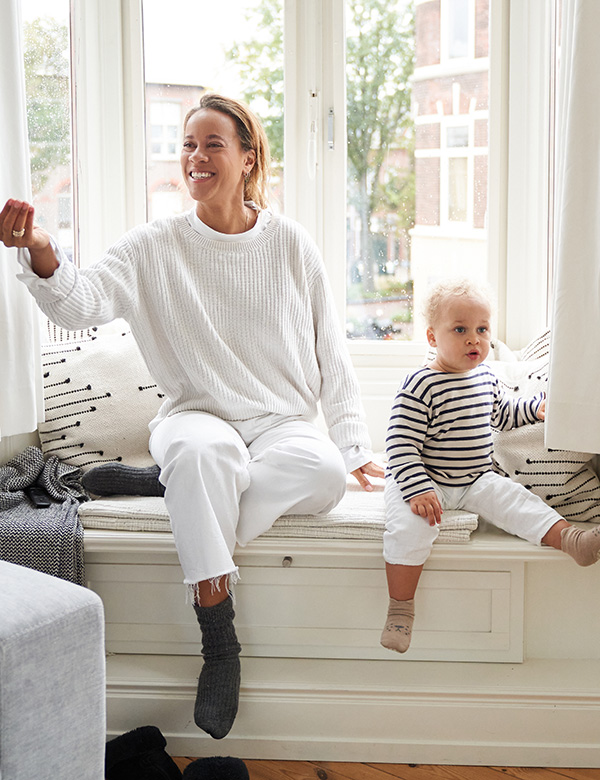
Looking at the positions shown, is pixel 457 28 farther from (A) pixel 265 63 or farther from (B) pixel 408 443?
(B) pixel 408 443

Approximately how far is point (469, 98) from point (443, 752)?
5.86 feet

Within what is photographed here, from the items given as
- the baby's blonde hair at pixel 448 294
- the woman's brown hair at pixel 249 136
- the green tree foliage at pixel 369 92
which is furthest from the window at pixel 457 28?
the baby's blonde hair at pixel 448 294

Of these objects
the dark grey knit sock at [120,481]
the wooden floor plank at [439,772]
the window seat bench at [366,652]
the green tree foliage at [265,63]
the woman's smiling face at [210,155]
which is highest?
the green tree foliage at [265,63]

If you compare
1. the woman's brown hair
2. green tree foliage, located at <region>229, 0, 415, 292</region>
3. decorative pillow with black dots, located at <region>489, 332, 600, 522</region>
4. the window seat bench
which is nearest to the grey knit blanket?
the window seat bench

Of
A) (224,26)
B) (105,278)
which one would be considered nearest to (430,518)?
(105,278)

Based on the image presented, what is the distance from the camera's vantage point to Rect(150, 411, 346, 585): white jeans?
5.15 ft

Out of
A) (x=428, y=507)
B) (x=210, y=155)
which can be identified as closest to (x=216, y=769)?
(x=428, y=507)

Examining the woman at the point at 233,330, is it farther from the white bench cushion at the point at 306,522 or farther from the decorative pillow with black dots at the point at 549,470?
the decorative pillow with black dots at the point at 549,470

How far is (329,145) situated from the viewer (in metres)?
2.48

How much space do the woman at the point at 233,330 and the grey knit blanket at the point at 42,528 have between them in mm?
224

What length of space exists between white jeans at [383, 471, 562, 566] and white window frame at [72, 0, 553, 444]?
28.6 inches

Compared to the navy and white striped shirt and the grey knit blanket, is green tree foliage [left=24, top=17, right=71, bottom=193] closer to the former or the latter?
the grey knit blanket

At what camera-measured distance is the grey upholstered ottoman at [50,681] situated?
3.43 ft

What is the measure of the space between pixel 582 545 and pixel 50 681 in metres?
1.02
